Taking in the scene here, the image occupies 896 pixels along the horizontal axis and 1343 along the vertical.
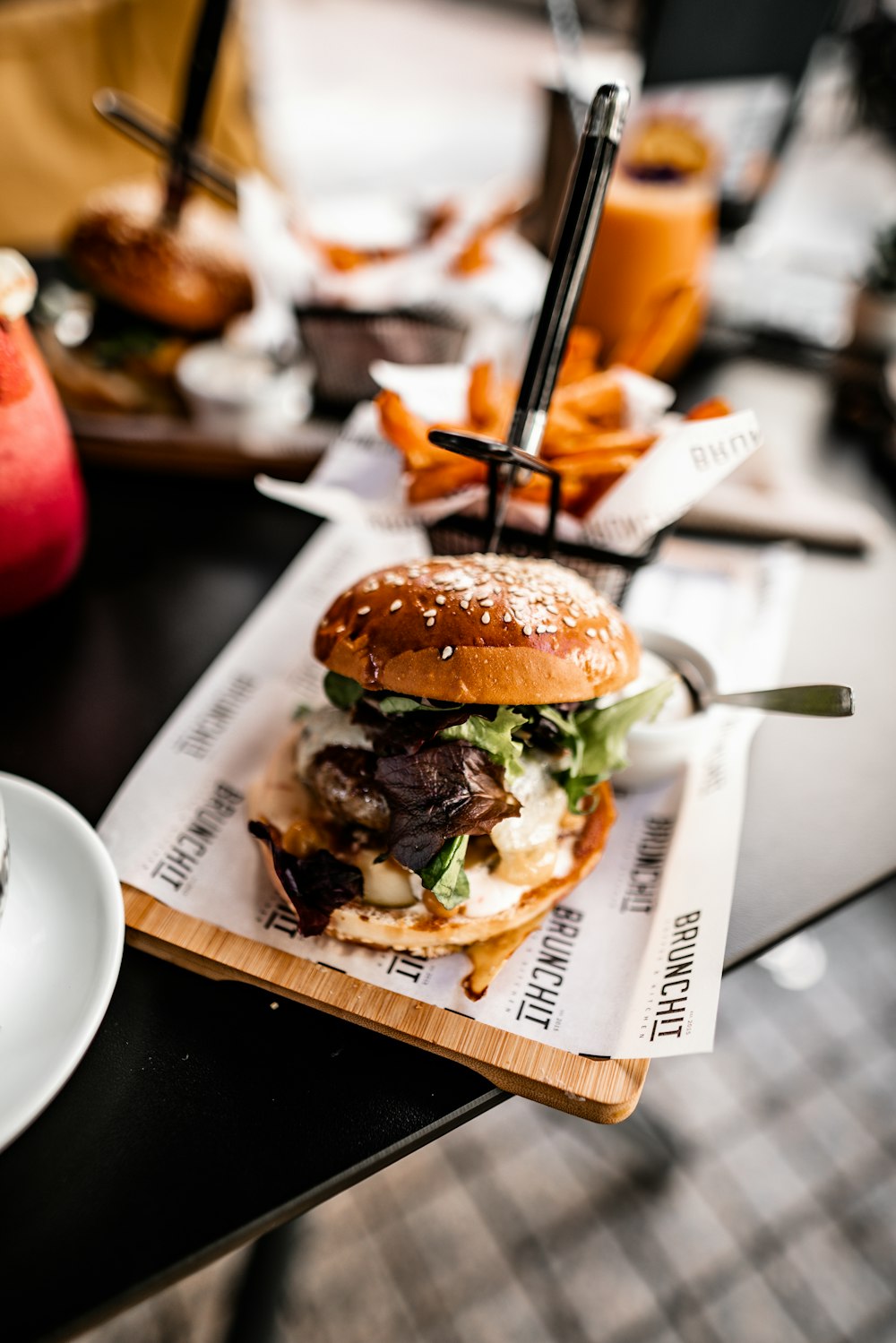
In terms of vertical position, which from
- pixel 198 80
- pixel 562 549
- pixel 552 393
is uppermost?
pixel 198 80

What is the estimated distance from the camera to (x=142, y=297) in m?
1.81

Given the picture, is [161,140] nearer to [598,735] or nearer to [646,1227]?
[598,735]

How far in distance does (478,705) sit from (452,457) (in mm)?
398

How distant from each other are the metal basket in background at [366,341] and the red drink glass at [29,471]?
584 millimetres

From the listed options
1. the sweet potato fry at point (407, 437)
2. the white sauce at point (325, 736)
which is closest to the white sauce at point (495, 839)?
the white sauce at point (325, 736)

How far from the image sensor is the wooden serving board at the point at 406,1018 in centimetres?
86

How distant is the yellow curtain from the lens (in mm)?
2820

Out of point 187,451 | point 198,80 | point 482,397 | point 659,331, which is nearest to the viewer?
point 482,397

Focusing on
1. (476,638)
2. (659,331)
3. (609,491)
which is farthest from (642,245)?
(476,638)

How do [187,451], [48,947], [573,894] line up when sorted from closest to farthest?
[48,947] → [573,894] → [187,451]

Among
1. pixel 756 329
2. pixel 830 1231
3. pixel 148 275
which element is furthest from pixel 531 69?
pixel 830 1231

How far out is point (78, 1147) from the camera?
30.7 inches

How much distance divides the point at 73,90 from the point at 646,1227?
3.69m

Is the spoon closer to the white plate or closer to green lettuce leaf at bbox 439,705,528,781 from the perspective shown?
green lettuce leaf at bbox 439,705,528,781
